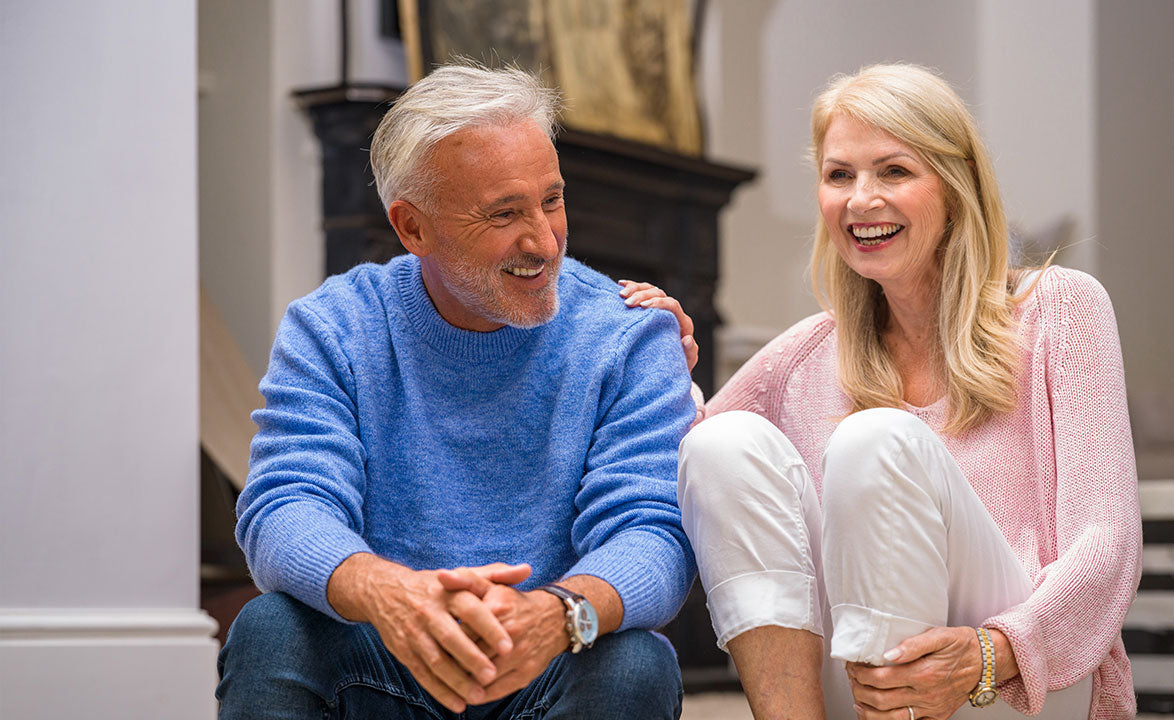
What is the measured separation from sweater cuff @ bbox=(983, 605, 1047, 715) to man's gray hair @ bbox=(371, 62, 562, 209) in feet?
2.50

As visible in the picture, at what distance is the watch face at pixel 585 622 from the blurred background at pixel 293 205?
945 mm

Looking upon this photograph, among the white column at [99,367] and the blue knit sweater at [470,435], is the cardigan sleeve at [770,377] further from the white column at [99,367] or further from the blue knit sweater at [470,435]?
the white column at [99,367]

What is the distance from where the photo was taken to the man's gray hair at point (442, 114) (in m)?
1.63

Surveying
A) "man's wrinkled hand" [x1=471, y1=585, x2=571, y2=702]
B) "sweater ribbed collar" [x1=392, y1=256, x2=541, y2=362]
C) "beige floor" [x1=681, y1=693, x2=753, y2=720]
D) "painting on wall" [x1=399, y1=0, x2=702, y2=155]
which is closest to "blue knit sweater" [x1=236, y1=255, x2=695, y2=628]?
"sweater ribbed collar" [x1=392, y1=256, x2=541, y2=362]

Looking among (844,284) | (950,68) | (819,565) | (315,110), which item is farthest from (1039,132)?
(819,565)

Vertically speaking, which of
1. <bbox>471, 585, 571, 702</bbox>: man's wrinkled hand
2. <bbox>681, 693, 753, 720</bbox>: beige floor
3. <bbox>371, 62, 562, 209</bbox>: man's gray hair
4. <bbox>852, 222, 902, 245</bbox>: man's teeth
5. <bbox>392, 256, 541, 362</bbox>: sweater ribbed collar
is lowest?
<bbox>681, 693, 753, 720</bbox>: beige floor

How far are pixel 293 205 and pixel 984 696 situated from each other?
2.85 meters

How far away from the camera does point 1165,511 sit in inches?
153

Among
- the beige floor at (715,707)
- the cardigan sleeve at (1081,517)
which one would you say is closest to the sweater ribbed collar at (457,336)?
the cardigan sleeve at (1081,517)

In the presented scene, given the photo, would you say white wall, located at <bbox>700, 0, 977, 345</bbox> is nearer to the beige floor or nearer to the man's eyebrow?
the beige floor

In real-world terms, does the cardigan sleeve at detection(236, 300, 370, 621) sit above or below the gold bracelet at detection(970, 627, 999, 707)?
above

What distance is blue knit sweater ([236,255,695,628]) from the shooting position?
1489 mm

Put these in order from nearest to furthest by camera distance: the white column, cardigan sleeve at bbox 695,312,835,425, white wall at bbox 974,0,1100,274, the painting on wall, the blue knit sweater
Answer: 1. the blue knit sweater
2. cardigan sleeve at bbox 695,312,835,425
3. the white column
4. the painting on wall
5. white wall at bbox 974,0,1100,274

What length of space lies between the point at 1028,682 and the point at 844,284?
25.1 inches
